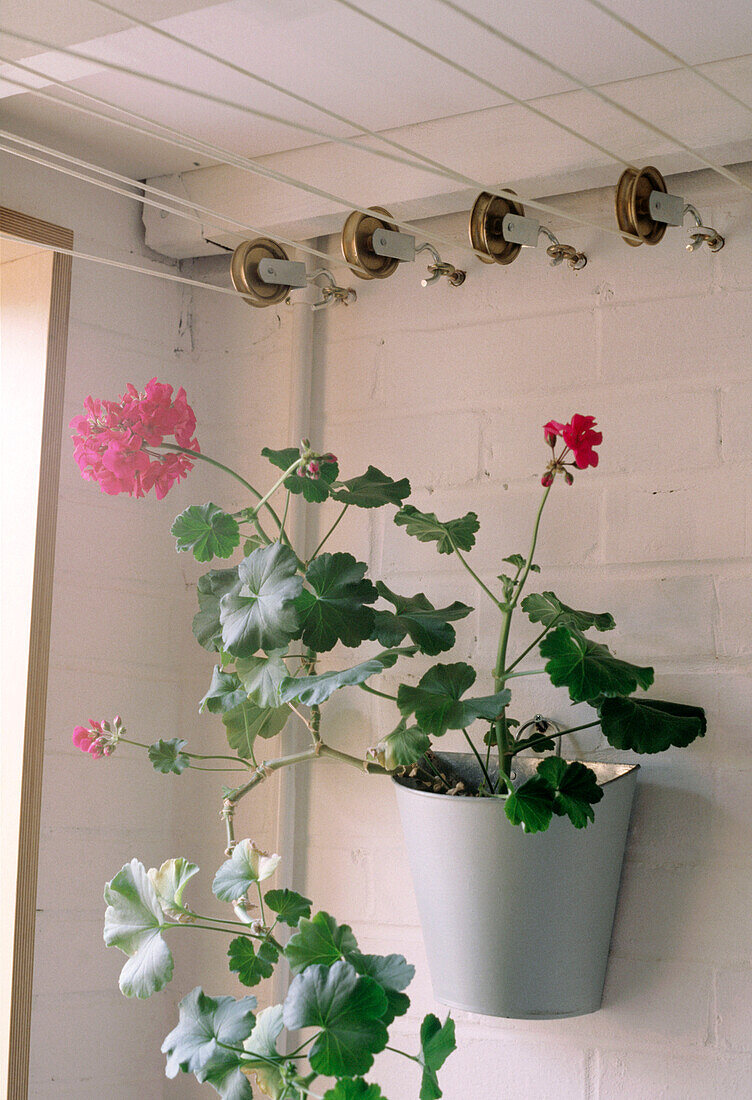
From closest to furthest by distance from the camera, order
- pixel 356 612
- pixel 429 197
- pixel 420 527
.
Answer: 1. pixel 356 612
2. pixel 420 527
3. pixel 429 197

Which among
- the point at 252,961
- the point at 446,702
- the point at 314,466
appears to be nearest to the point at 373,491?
the point at 314,466

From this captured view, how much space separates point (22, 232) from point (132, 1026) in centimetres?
105

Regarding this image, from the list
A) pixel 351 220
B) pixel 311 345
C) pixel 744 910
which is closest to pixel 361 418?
pixel 311 345

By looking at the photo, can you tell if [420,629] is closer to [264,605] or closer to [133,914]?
[264,605]

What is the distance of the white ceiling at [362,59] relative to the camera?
1113mm

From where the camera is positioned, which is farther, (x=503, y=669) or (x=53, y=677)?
(x=53, y=677)

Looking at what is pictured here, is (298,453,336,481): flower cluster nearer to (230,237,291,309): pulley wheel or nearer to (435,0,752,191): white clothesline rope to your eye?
(230,237,291,309): pulley wheel

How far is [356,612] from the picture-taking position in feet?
3.74

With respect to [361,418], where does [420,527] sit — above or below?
below

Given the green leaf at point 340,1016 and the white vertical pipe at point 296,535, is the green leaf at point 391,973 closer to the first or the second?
the green leaf at point 340,1016

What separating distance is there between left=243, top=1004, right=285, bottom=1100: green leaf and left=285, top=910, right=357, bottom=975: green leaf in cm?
6

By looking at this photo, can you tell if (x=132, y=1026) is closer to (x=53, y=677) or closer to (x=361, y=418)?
(x=53, y=677)

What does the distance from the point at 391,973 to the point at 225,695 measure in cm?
38

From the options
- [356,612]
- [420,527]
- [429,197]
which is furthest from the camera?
[429,197]
